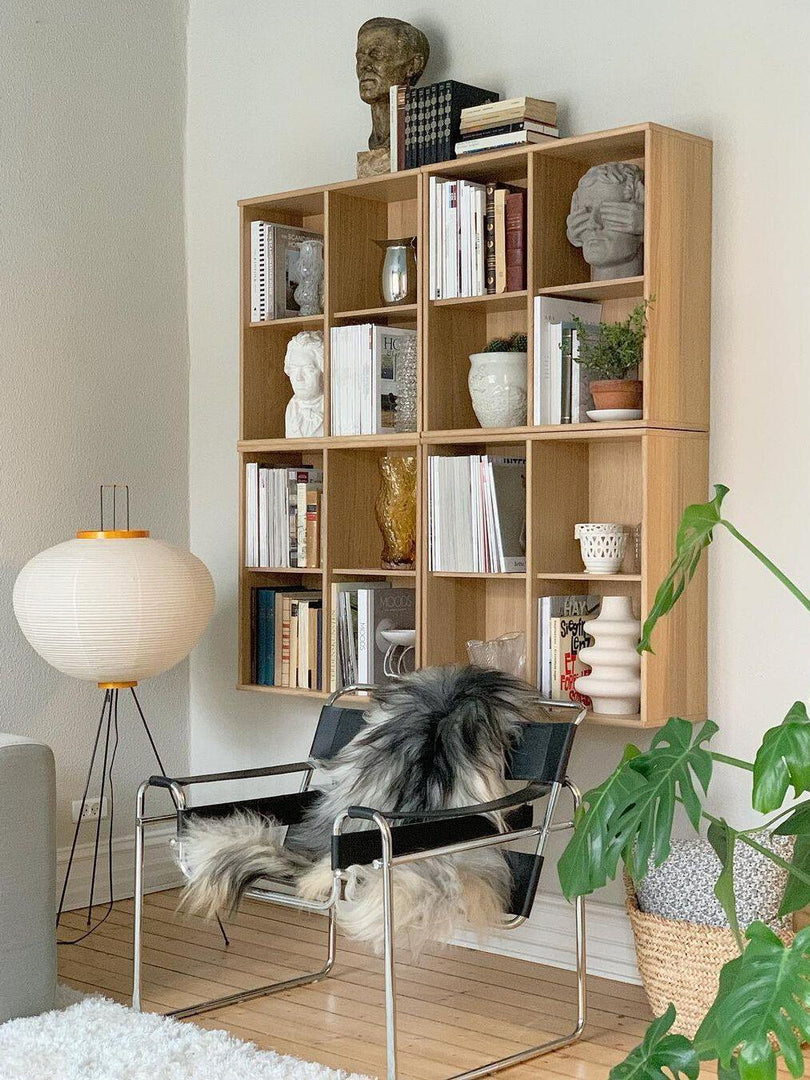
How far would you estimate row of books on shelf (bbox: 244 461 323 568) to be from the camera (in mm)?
4012

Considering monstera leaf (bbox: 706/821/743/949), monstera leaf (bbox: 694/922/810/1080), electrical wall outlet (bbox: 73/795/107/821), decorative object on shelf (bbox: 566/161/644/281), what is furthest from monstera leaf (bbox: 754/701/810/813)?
electrical wall outlet (bbox: 73/795/107/821)

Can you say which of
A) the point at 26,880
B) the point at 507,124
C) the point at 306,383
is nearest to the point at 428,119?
the point at 507,124

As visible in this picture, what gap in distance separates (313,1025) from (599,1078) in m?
0.70

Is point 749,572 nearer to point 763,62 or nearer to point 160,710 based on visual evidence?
point 763,62

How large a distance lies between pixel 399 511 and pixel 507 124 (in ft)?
3.52

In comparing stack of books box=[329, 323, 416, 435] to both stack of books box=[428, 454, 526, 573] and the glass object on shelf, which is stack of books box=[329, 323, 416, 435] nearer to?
the glass object on shelf

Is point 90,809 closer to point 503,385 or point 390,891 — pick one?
point 390,891

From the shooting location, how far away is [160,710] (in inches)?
179

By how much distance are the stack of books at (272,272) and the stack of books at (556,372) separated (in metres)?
0.96

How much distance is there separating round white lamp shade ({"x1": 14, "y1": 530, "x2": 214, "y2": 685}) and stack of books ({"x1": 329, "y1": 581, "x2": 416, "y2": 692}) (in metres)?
0.40

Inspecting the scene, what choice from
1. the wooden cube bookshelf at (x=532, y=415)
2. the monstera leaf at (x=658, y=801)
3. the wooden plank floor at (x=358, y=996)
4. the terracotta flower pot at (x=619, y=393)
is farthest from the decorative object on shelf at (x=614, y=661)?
the monstera leaf at (x=658, y=801)

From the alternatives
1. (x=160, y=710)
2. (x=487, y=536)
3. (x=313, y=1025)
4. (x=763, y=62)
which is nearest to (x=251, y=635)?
(x=160, y=710)

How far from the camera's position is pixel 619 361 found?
130 inches

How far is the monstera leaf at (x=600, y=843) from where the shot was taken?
2379mm
